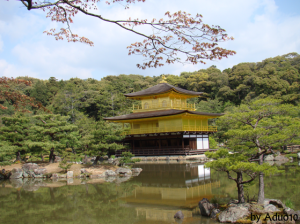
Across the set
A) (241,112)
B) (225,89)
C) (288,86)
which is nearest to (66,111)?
(225,89)

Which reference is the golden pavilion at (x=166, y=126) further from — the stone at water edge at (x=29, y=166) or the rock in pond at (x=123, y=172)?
the stone at water edge at (x=29, y=166)

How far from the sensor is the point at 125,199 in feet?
29.5

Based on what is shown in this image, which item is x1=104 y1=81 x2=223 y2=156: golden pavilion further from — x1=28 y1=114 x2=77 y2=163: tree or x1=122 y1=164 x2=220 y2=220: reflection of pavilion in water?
x1=122 y1=164 x2=220 y2=220: reflection of pavilion in water

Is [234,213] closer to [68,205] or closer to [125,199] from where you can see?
[125,199]

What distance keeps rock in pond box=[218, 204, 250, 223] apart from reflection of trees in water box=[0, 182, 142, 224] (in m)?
2.20

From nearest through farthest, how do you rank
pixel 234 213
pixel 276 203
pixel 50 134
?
pixel 234 213
pixel 276 203
pixel 50 134

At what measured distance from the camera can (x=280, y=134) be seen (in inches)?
250

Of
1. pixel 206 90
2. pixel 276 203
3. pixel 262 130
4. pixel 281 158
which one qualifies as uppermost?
pixel 206 90

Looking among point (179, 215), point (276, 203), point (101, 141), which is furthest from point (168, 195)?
point (101, 141)

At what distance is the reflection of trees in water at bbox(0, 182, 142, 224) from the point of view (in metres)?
7.28

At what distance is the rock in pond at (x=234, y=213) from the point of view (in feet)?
19.7

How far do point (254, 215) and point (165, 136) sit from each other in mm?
18489

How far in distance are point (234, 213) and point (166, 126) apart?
19234 millimetres

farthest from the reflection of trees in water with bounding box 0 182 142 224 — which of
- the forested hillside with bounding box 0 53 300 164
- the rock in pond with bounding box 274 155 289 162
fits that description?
the forested hillside with bounding box 0 53 300 164
